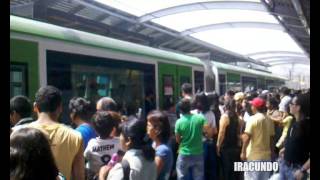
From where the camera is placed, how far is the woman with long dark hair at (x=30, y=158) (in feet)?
7.09

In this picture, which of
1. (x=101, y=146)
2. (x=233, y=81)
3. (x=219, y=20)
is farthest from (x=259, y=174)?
(x=219, y=20)

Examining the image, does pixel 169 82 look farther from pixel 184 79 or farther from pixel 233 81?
pixel 233 81

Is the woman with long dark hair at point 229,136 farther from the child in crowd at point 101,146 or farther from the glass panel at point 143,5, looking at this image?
the glass panel at point 143,5

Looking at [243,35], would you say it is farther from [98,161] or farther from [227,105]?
[98,161]

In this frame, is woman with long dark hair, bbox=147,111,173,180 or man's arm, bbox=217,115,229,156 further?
man's arm, bbox=217,115,229,156

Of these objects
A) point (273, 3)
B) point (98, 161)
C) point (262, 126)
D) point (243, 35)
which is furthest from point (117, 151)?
point (243, 35)

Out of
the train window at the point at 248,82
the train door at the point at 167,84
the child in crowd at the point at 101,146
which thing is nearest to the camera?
the child in crowd at the point at 101,146

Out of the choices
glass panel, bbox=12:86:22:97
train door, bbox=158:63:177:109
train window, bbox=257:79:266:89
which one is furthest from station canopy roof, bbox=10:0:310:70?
train window, bbox=257:79:266:89

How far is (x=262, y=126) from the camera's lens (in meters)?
6.27

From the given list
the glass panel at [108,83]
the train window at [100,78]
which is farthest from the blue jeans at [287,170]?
the glass panel at [108,83]

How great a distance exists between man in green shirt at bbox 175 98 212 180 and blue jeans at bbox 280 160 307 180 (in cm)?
151

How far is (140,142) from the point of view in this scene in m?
3.75

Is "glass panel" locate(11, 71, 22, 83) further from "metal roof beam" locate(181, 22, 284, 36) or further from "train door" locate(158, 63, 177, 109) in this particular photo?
"metal roof beam" locate(181, 22, 284, 36)

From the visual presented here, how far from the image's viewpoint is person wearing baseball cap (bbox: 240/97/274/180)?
6266mm
